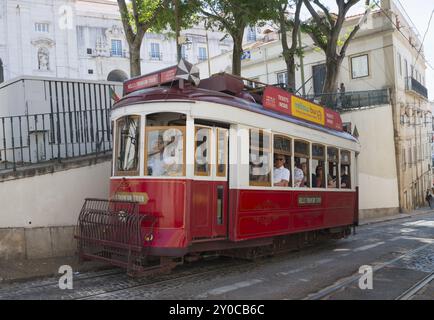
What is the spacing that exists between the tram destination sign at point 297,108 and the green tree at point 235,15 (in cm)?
427

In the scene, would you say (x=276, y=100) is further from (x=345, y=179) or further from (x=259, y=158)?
(x=345, y=179)

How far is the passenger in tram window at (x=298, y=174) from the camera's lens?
30.9 feet

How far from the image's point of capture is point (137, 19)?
12.0m

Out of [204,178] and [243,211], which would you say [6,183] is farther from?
[243,211]

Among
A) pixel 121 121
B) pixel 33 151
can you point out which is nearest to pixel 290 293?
pixel 121 121

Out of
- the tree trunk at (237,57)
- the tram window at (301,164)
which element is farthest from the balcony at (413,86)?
the tram window at (301,164)

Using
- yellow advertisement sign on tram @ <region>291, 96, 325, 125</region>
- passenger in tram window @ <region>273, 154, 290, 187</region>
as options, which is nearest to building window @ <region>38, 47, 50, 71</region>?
yellow advertisement sign on tram @ <region>291, 96, 325, 125</region>

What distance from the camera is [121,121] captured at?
794 cm

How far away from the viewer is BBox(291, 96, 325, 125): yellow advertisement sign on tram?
982cm

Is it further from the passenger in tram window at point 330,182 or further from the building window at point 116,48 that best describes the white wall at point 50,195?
the building window at point 116,48

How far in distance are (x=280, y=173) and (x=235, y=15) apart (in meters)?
7.27

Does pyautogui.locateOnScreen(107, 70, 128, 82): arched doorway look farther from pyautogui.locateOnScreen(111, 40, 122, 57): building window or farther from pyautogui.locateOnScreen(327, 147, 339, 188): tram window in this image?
pyautogui.locateOnScreen(327, 147, 339, 188): tram window

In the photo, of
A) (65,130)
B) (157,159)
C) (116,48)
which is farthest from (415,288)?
(116,48)

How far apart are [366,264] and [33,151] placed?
7421 millimetres
